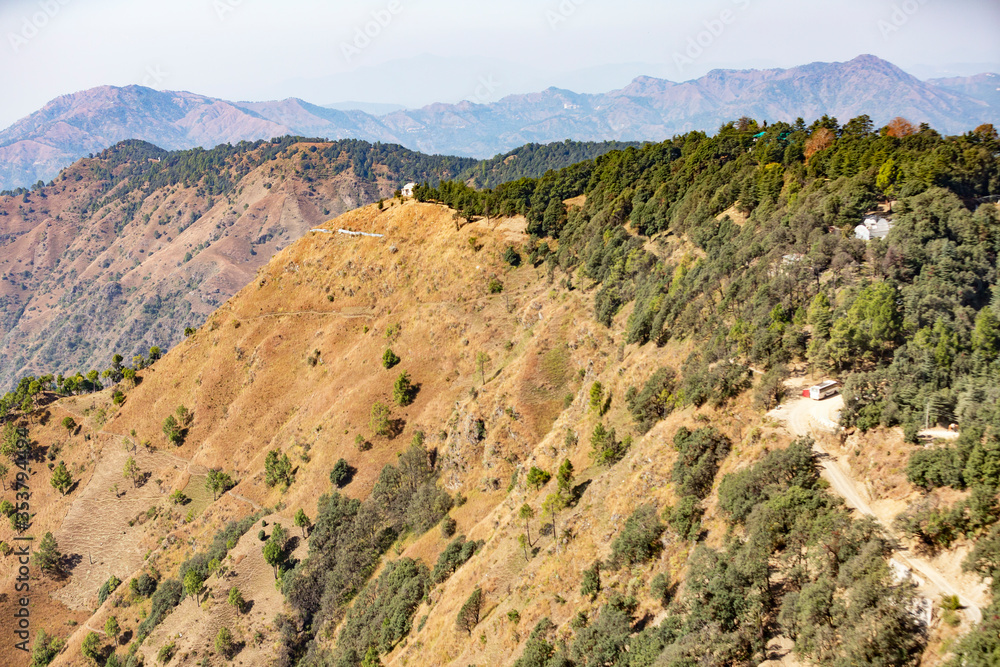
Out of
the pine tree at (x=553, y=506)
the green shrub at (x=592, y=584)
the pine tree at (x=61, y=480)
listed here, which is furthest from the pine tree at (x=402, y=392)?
the pine tree at (x=61, y=480)

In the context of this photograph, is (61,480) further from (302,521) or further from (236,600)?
(302,521)

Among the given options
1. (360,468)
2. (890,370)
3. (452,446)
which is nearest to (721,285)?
(890,370)

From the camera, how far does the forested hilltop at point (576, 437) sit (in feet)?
92.2

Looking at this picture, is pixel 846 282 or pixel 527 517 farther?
pixel 527 517

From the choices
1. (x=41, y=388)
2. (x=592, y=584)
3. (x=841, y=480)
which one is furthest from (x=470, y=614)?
(x=41, y=388)

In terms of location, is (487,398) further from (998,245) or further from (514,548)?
(998,245)

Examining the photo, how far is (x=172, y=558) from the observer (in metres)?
81.6

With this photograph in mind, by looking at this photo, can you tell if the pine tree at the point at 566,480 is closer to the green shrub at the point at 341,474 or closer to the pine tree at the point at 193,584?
the green shrub at the point at 341,474

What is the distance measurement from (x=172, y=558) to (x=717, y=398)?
7967 cm

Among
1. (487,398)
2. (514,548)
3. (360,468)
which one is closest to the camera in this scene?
(514,548)

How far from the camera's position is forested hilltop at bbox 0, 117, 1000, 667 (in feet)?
92.2

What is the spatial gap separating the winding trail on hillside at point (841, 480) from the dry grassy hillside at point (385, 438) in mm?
1650

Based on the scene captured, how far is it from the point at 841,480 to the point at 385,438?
57.6 metres

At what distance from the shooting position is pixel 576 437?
179ft
